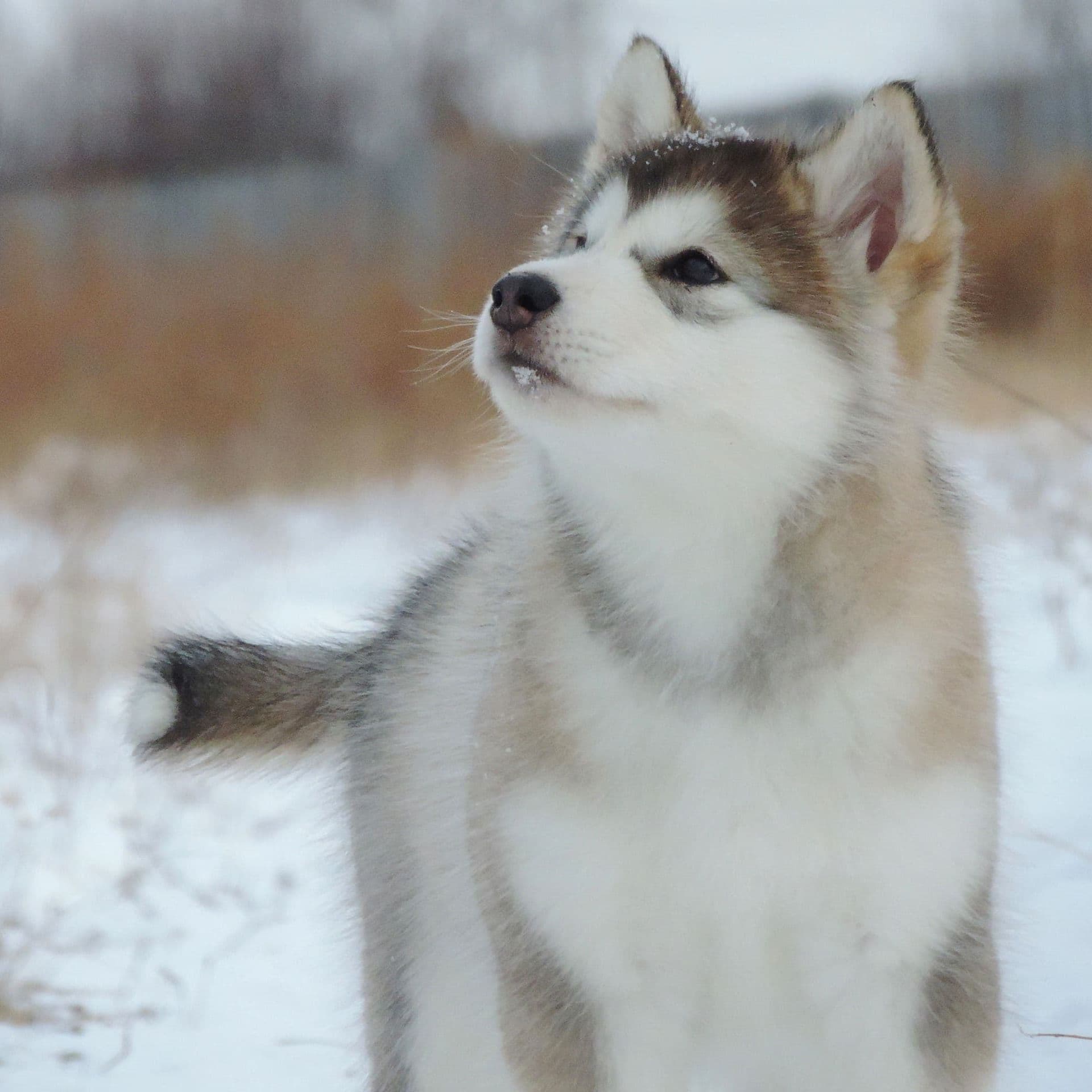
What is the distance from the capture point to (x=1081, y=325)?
14.4ft

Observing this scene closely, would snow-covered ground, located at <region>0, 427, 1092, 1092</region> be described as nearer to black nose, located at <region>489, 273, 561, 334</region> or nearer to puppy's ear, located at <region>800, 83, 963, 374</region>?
puppy's ear, located at <region>800, 83, 963, 374</region>

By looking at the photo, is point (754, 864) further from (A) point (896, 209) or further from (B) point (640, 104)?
(B) point (640, 104)

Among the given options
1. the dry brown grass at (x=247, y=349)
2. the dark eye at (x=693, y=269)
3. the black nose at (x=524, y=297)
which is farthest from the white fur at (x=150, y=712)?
the dry brown grass at (x=247, y=349)

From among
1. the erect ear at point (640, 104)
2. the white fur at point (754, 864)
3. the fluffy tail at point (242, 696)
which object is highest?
the erect ear at point (640, 104)

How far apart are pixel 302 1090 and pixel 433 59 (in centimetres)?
397

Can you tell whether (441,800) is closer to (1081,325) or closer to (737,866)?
(737,866)

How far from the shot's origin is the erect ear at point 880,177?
1633 mm

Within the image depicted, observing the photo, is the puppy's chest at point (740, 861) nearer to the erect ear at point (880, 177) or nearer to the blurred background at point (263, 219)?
the erect ear at point (880, 177)

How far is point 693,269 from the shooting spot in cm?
163

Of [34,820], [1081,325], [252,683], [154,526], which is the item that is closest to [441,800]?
[252,683]

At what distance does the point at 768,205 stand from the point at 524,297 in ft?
1.34

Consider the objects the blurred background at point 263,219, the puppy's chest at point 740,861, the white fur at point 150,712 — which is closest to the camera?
the puppy's chest at point 740,861

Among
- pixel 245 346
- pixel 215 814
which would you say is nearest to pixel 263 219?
pixel 245 346

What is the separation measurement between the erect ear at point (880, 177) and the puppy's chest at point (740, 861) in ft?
2.22
